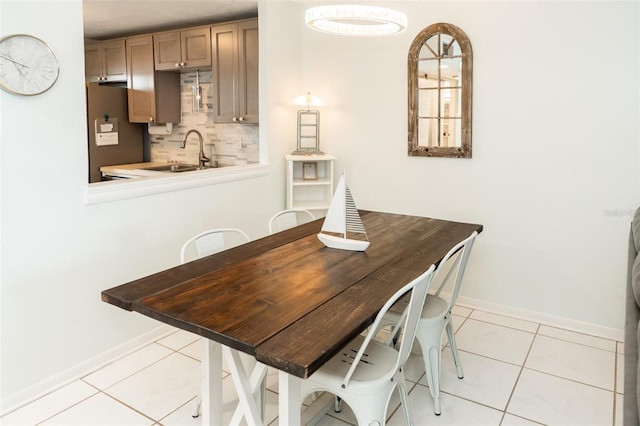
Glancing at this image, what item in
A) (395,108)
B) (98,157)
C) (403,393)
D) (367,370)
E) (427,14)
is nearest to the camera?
(367,370)

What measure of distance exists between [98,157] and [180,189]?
2.24 meters

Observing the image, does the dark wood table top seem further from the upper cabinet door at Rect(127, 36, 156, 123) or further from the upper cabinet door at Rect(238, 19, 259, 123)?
the upper cabinet door at Rect(127, 36, 156, 123)

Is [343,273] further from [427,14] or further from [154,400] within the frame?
[427,14]

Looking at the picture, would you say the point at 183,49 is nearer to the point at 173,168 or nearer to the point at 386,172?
the point at 173,168

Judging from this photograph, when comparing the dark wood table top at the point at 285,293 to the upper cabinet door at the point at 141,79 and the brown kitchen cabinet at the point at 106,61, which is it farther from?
the brown kitchen cabinet at the point at 106,61

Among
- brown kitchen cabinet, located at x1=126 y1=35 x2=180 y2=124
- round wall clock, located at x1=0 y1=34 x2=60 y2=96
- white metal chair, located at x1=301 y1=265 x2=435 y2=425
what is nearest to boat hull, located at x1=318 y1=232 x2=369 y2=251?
white metal chair, located at x1=301 y1=265 x2=435 y2=425

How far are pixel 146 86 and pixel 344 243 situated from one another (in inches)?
135

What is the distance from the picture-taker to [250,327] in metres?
1.62

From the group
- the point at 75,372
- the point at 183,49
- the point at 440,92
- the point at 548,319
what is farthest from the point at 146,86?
the point at 548,319

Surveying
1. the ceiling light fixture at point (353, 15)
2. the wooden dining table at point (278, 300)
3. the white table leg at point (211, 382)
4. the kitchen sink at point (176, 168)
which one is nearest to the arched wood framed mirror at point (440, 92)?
the ceiling light fixture at point (353, 15)

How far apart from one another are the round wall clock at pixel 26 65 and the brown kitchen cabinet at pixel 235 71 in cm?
207

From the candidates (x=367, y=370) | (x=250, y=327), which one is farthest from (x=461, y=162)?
(x=250, y=327)

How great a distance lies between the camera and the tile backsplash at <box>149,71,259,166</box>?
4.93 metres

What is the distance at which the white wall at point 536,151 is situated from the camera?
10.2 ft
